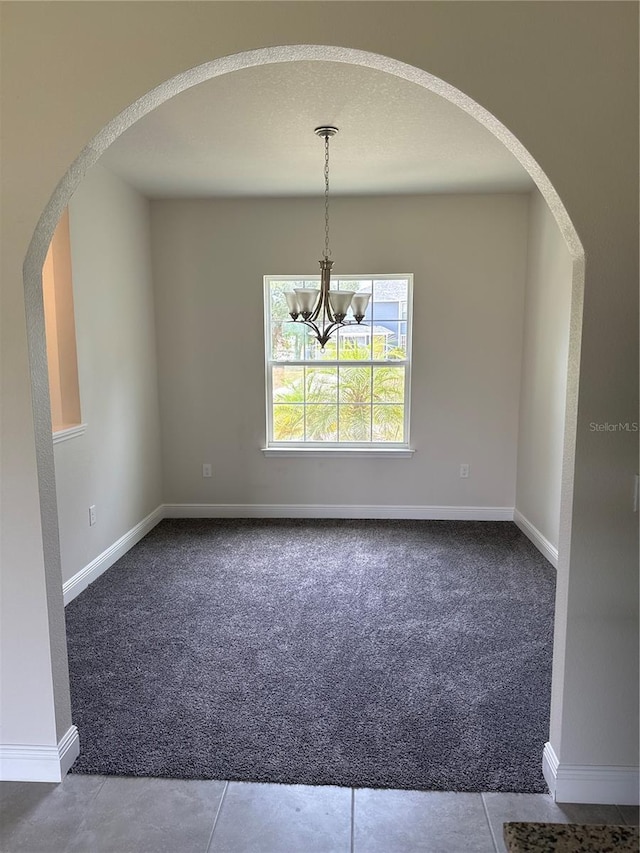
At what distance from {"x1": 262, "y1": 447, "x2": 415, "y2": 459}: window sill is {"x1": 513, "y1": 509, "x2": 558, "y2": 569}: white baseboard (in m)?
1.02

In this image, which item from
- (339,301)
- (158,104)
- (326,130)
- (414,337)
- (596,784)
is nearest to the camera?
(158,104)

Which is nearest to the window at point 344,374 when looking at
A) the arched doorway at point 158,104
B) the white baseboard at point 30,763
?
the arched doorway at point 158,104

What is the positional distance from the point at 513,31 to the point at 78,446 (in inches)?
119

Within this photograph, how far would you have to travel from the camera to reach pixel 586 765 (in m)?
1.82

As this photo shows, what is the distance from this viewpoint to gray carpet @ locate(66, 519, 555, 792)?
2.02 metres

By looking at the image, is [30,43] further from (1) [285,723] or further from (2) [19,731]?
(1) [285,723]

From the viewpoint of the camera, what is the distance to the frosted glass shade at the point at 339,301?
3283mm

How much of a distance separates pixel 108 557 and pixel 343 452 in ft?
6.52

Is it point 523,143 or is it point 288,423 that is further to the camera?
point 288,423

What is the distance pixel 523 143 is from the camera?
62.4 inches

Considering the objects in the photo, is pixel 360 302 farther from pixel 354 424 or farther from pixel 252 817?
pixel 252 817

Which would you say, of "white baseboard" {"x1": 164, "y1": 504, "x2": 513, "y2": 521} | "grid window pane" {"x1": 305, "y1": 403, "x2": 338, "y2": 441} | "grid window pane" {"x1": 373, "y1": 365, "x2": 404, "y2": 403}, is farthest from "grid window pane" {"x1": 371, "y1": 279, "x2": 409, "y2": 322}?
"white baseboard" {"x1": 164, "y1": 504, "x2": 513, "y2": 521}

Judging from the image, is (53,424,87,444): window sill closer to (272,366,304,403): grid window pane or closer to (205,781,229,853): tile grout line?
(272,366,304,403): grid window pane

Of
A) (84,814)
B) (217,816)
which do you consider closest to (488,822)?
(217,816)
